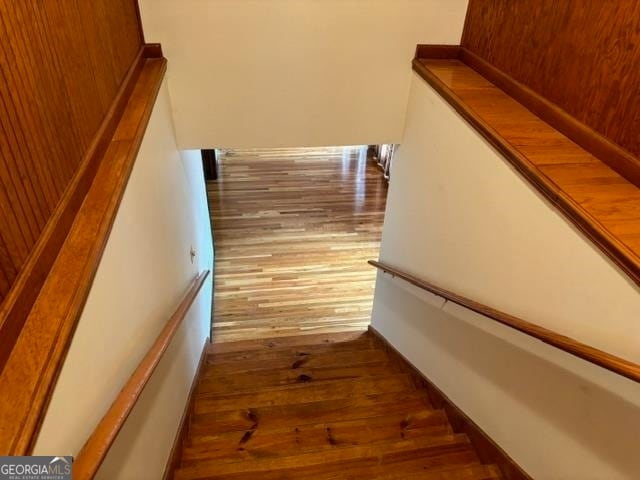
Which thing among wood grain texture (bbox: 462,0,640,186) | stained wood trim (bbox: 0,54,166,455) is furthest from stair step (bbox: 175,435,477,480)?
wood grain texture (bbox: 462,0,640,186)

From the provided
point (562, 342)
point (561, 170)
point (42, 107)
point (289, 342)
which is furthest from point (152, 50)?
point (562, 342)

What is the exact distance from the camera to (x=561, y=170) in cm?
149

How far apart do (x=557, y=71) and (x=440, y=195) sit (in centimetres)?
73

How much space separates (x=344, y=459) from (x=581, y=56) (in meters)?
1.88

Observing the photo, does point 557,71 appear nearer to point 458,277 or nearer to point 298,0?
point 458,277

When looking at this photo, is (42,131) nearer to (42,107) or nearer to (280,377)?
(42,107)

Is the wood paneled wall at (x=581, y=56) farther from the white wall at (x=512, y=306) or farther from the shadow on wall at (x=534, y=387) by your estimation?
the shadow on wall at (x=534, y=387)

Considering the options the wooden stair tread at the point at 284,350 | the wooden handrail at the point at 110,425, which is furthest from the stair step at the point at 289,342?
the wooden handrail at the point at 110,425

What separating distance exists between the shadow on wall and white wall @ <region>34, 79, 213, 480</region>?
1315 millimetres

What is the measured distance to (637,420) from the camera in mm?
1193

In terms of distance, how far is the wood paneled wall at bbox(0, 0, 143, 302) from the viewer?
3.20 feet

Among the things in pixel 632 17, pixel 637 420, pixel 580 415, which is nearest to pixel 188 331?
pixel 580 415

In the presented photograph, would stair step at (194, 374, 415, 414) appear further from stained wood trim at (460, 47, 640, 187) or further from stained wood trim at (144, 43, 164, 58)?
stained wood trim at (144, 43, 164, 58)

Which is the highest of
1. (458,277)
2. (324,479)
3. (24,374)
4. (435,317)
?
(24,374)
